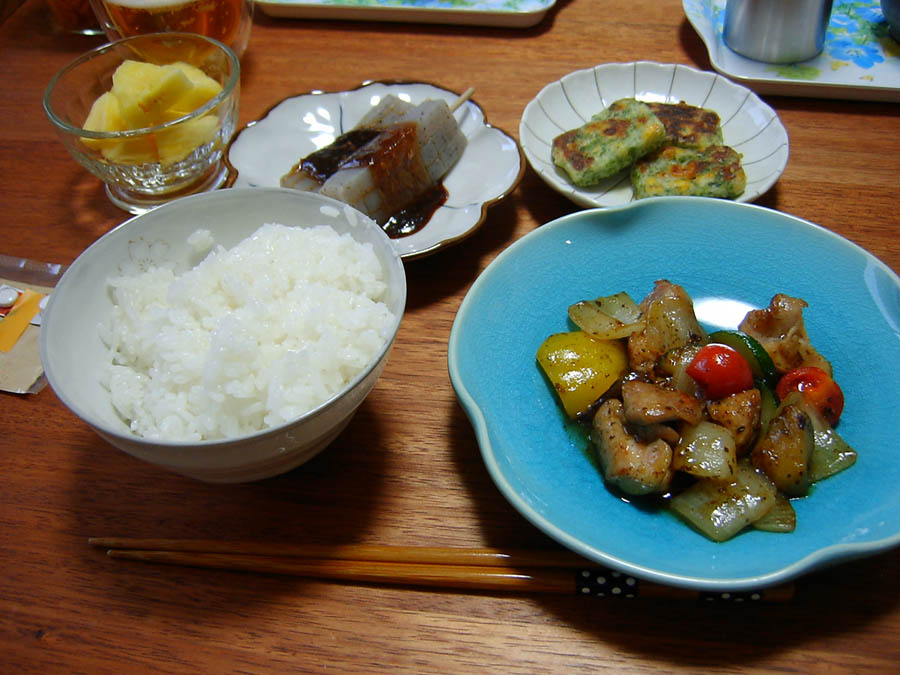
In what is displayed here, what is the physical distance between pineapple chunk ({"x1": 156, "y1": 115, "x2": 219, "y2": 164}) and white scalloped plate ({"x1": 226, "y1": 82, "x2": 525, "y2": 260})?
0.10 metres

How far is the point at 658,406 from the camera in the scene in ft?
4.21

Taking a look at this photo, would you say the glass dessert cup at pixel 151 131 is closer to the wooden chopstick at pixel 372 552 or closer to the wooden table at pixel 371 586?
the wooden table at pixel 371 586

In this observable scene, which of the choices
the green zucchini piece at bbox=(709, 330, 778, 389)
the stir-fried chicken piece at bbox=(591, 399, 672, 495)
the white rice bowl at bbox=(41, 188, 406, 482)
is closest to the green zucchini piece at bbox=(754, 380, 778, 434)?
the green zucchini piece at bbox=(709, 330, 778, 389)

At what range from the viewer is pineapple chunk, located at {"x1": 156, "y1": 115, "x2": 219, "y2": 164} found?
1.84 m

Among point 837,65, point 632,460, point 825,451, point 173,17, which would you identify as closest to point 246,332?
point 632,460

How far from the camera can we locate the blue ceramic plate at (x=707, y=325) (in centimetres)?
112

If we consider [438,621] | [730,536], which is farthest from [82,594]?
[730,536]

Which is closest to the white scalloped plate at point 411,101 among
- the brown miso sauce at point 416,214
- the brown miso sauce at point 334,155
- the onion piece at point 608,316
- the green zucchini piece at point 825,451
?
the brown miso sauce at point 416,214

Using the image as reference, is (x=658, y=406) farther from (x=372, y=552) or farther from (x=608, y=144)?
(x=608, y=144)

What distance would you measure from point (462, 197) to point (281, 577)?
45.5 inches

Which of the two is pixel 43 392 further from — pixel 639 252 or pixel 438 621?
pixel 639 252

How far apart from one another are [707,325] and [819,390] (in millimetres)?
329

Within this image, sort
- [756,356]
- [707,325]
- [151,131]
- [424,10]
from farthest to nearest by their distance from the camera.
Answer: [424,10] < [151,131] < [707,325] < [756,356]

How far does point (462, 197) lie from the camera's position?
75.9 inches
